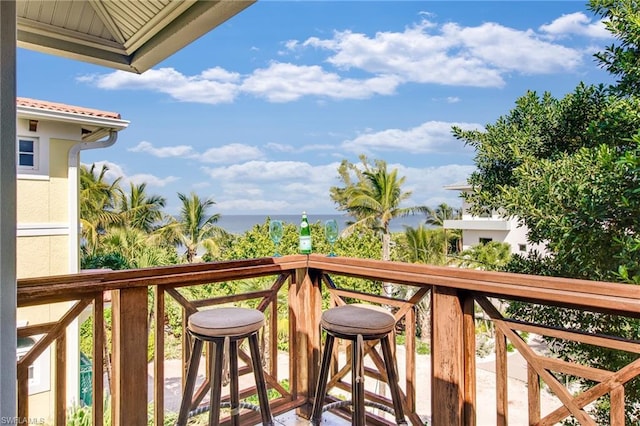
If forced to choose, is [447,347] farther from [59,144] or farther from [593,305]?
[59,144]

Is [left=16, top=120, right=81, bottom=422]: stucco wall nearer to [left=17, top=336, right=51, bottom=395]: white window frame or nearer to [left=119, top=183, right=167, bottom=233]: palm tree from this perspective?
[left=17, top=336, right=51, bottom=395]: white window frame

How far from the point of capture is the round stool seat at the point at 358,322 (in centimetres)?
174

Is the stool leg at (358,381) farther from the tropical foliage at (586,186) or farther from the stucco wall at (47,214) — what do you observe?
the stucco wall at (47,214)

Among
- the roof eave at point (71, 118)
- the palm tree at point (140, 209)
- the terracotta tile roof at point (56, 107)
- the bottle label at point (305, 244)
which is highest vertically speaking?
the terracotta tile roof at point (56, 107)

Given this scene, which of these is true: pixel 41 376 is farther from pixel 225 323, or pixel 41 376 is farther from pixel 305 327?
pixel 225 323

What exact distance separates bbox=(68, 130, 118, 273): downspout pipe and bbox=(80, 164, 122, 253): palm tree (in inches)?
→ 374

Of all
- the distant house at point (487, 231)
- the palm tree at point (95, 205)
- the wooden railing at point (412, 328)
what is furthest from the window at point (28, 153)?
the distant house at point (487, 231)

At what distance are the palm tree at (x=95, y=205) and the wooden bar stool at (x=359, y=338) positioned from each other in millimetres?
15217

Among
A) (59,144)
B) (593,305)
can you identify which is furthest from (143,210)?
(593,305)

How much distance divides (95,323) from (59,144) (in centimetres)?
542

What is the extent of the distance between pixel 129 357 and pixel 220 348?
430 millimetres

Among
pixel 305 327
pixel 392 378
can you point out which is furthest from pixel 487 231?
pixel 392 378

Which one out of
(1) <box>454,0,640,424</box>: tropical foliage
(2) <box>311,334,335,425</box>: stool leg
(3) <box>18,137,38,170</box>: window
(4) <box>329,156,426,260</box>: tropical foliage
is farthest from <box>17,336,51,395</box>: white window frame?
(4) <box>329,156,426,260</box>: tropical foliage

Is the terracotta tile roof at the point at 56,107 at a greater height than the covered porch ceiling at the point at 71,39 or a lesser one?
greater
